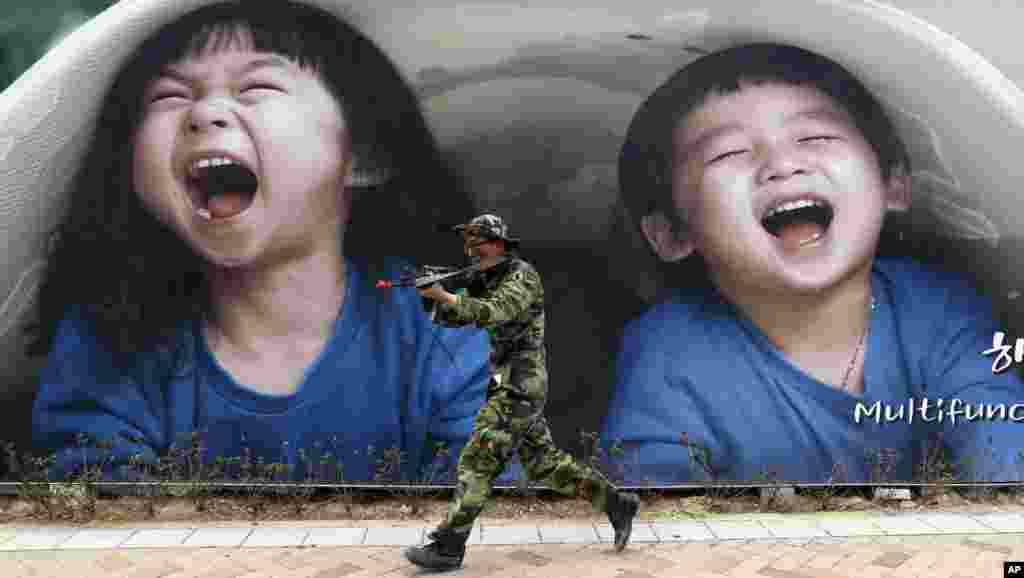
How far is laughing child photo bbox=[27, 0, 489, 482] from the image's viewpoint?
15.1 ft

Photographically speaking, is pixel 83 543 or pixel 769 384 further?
pixel 769 384

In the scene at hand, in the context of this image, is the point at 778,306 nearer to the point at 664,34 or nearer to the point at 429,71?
the point at 664,34

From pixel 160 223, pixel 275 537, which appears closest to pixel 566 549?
pixel 275 537

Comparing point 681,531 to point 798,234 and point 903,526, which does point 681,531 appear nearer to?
point 903,526

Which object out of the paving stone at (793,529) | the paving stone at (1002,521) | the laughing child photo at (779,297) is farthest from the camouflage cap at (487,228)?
the paving stone at (1002,521)

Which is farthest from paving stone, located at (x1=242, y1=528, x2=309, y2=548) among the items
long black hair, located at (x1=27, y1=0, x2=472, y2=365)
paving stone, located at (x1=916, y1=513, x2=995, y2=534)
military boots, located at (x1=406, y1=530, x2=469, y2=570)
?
paving stone, located at (x1=916, y1=513, x2=995, y2=534)

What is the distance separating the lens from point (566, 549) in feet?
13.1

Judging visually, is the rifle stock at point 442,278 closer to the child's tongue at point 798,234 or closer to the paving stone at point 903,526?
the child's tongue at point 798,234

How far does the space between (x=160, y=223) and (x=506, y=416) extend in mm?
2638

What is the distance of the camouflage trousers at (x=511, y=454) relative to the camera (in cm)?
363

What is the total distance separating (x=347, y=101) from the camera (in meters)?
4.71

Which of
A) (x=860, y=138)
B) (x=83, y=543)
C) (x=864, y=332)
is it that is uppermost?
(x=860, y=138)

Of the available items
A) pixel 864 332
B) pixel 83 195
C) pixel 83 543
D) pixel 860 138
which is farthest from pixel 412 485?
pixel 860 138

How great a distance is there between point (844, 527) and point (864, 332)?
4.25ft
